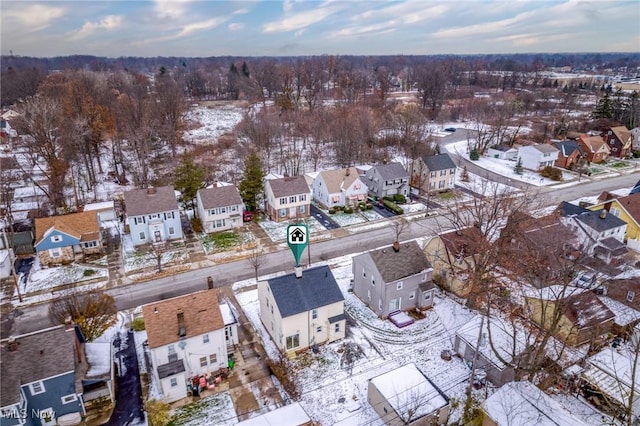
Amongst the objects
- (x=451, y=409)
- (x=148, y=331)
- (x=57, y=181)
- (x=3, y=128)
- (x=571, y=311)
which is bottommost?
(x=451, y=409)

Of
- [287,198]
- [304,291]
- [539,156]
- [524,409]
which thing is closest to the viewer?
[524,409]

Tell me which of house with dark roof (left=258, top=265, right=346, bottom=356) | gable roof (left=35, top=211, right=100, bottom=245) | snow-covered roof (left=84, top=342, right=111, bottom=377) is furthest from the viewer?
gable roof (left=35, top=211, right=100, bottom=245)

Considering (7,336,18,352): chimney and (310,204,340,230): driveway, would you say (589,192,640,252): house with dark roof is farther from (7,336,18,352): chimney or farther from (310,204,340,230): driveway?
(7,336,18,352): chimney

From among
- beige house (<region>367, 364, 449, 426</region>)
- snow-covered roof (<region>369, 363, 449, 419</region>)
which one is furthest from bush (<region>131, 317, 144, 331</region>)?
snow-covered roof (<region>369, 363, 449, 419</region>)

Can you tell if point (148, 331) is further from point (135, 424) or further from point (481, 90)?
point (481, 90)

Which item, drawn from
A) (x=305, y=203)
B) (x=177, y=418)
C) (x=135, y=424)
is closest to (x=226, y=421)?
(x=177, y=418)

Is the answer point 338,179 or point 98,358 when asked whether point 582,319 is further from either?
point 338,179

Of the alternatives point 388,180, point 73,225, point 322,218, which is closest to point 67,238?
point 73,225
